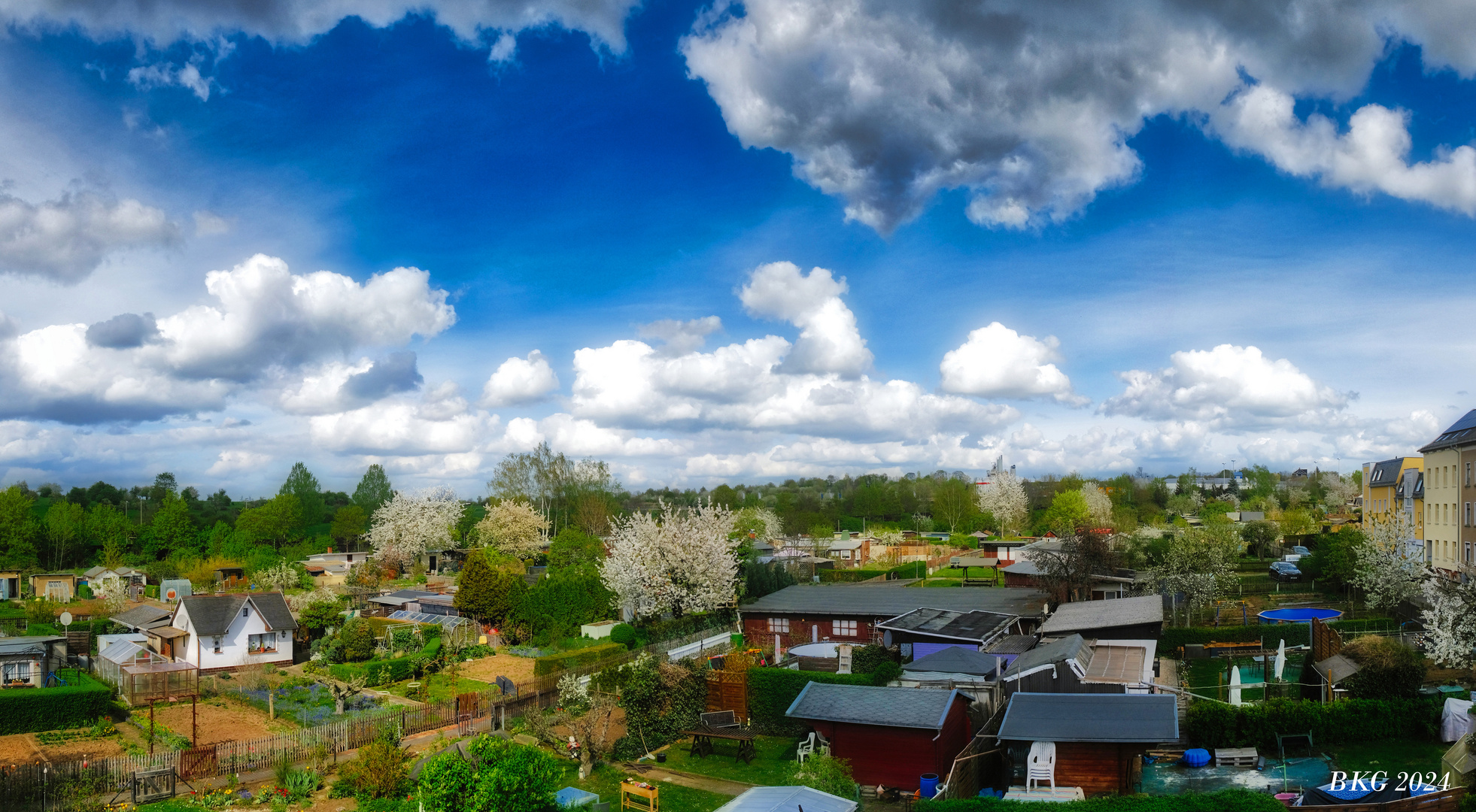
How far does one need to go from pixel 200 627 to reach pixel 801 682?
27.7 m

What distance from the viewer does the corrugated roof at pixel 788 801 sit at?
1473 cm

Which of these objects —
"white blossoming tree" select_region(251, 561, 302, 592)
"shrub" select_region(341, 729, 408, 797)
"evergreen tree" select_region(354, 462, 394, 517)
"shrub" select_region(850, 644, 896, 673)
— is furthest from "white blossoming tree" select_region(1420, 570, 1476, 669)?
"evergreen tree" select_region(354, 462, 394, 517)

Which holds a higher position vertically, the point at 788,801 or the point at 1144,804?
the point at 788,801

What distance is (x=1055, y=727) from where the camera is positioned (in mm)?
19156

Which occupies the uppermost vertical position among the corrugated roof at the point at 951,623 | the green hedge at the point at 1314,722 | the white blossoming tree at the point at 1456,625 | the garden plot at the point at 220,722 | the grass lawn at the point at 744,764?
the white blossoming tree at the point at 1456,625

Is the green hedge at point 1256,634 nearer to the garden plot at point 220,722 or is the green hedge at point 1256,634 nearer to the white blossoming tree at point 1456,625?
the white blossoming tree at point 1456,625

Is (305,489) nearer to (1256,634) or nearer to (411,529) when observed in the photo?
(411,529)

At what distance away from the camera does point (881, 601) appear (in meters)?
37.6

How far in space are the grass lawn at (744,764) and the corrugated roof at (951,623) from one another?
7.83 metres

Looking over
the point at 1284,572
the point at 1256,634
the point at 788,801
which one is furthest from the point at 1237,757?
the point at 1284,572

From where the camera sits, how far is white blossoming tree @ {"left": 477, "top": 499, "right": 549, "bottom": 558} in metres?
69.4

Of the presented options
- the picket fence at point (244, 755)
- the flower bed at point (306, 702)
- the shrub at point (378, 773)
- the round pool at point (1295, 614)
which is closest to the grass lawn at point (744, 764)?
the picket fence at point (244, 755)

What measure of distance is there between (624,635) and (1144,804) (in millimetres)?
24084

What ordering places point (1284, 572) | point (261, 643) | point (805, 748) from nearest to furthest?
point (805, 748)
point (261, 643)
point (1284, 572)
